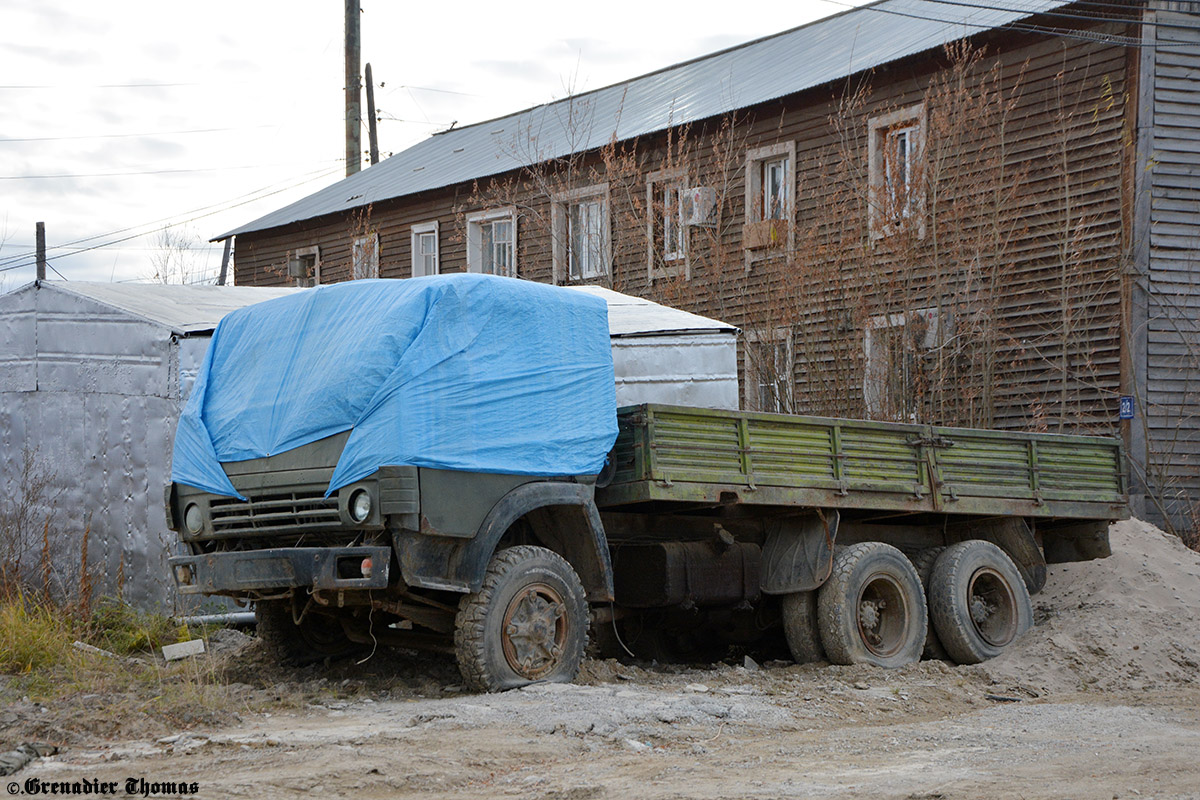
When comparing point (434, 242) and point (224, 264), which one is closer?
point (434, 242)

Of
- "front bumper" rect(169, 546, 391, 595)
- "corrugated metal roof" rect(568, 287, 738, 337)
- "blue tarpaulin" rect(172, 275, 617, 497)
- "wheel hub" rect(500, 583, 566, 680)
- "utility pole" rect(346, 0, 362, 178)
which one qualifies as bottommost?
"wheel hub" rect(500, 583, 566, 680)

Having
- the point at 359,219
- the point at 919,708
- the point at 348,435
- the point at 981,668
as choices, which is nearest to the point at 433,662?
the point at 348,435

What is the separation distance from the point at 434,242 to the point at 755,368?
34.8ft

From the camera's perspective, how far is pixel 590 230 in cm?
2348

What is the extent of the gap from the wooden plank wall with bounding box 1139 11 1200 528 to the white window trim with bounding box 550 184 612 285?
28.0ft

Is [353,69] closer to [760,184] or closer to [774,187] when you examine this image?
[760,184]

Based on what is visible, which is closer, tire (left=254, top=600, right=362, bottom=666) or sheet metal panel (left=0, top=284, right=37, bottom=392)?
tire (left=254, top=600, right=362, bottom=666)

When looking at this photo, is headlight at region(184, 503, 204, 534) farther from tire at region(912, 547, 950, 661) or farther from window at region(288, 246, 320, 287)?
window at region(288, 246, 320, 287)

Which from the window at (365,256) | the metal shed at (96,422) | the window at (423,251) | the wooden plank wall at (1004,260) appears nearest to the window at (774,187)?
the wooden plank wall at (1004,260)

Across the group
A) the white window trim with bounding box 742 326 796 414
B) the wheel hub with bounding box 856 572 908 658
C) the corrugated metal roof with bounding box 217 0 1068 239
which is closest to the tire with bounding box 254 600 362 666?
the wheel hub with bounding box 856 572 908 658

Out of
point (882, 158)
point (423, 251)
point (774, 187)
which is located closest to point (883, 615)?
point (882, 158)

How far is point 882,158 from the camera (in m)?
19.4

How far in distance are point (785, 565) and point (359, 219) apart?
20.4 metres

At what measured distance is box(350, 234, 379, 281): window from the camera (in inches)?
1108
